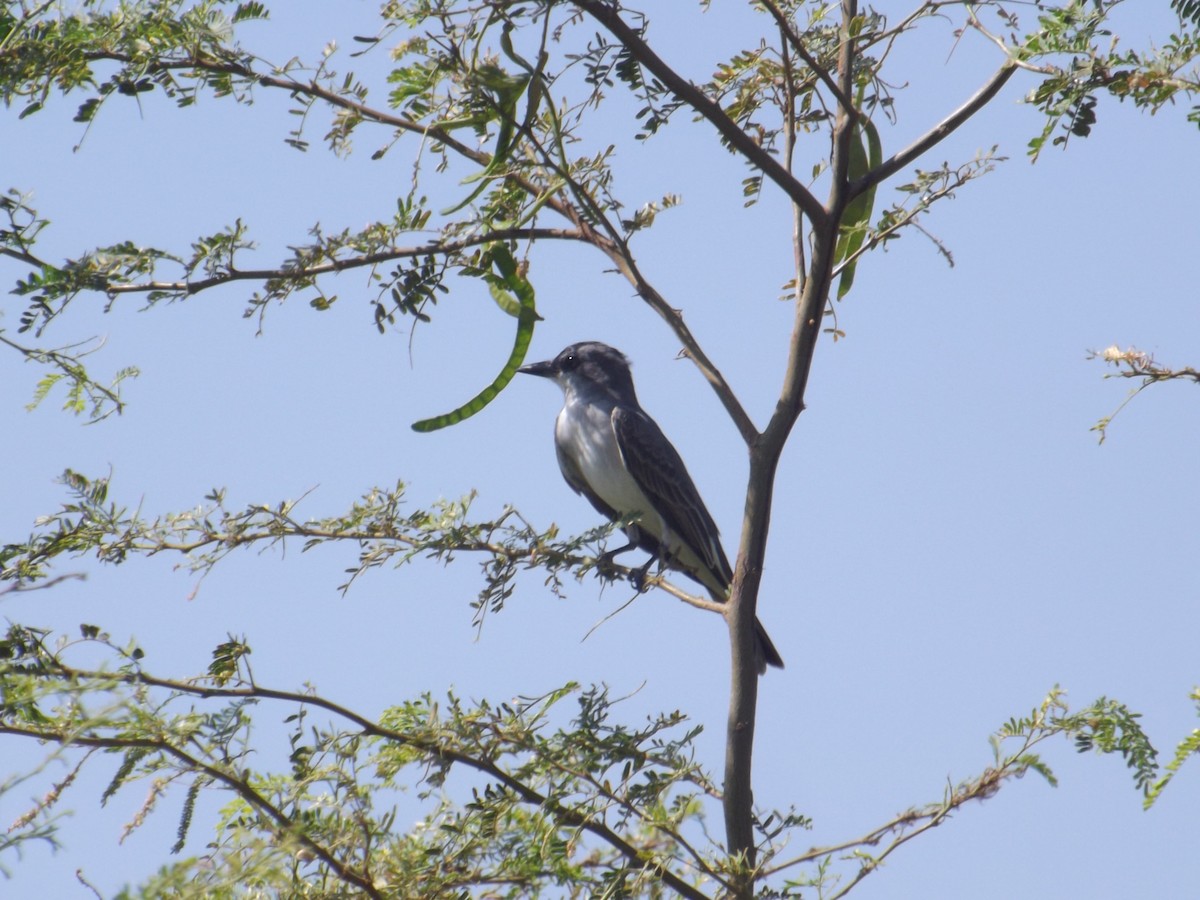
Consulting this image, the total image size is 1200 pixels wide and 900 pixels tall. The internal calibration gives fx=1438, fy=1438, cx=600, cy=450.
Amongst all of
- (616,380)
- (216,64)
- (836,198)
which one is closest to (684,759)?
(836,198)

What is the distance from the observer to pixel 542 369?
8109 millimetres

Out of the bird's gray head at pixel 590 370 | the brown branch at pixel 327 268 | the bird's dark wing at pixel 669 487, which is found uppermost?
the bird's gray head at pixel 590 370

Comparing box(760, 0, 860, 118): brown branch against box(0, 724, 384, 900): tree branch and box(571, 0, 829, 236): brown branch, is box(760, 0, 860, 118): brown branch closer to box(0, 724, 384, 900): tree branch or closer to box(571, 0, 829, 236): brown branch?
box(571, 0, 829, 236): brown branch

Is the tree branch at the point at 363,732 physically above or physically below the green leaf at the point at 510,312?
below

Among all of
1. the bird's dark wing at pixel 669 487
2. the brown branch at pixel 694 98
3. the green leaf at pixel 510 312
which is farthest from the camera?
the bird's dark wing at pixel 669 487

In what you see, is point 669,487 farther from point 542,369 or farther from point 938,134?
point 938,134

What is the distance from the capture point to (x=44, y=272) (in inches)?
134

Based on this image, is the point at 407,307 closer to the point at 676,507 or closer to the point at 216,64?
the point at 216,64

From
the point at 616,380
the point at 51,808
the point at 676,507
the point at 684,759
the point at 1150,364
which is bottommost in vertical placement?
the point at 51,808

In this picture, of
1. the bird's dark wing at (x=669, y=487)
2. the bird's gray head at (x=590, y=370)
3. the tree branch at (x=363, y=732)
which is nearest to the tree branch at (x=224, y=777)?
the tree branch at (x=363, y=732)

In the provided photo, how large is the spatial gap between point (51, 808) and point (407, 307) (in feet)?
4.75

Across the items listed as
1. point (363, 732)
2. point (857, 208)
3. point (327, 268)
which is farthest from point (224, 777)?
point (857, 208)

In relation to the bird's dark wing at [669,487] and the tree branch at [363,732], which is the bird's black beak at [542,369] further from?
the tree branch at [363,732]

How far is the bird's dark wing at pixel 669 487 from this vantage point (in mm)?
7152
